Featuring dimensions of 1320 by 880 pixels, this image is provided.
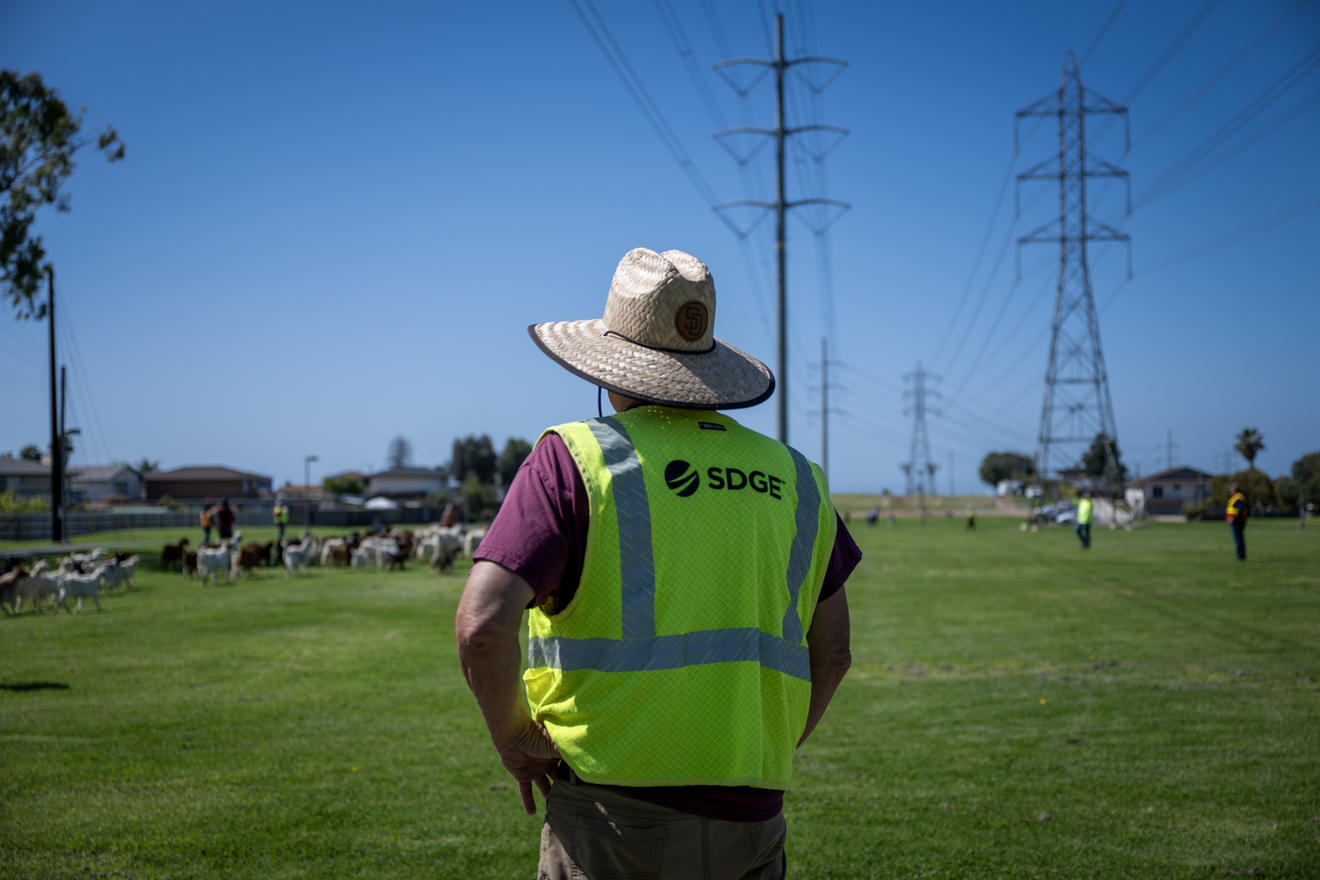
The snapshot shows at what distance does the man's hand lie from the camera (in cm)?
213

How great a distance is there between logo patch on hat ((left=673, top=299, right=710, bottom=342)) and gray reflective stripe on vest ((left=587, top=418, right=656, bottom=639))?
489 millimetres

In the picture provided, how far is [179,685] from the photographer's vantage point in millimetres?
9508

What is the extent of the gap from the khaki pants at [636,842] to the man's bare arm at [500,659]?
0.14m

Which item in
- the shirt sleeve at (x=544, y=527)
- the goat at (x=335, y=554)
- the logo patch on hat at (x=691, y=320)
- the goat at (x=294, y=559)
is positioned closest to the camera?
the shirt sleeve at (x=544, y=527)

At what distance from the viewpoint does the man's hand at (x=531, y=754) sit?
2.13m

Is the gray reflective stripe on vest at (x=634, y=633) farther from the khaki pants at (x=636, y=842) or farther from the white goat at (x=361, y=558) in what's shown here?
the white goat at (x=361, y=558)

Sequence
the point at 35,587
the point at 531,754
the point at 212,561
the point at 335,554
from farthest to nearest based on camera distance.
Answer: the point at 335,554
the point at 212,561
the point at 35,587
the point at 531,754

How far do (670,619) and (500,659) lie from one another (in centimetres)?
38

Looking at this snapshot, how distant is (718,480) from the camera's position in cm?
210

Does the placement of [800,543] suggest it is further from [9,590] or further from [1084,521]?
[1084,521]

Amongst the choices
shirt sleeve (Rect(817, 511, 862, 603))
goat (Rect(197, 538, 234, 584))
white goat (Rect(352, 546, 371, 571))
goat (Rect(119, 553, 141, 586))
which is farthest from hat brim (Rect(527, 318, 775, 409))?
white goat (Rect(352, 546, 371, 571))

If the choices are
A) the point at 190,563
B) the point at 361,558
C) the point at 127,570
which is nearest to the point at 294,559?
the point at 190,563

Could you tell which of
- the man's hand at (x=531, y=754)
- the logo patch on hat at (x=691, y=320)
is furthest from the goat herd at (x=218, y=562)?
the logo patch on hat at (x=691, y=320)

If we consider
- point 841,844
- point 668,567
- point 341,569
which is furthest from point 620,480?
point 341,569
